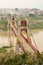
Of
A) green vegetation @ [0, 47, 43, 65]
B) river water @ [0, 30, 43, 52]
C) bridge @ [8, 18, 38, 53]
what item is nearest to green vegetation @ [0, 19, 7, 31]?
river water @ [0, 30, 43, 52]

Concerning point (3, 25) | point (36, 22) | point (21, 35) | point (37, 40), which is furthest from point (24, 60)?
point (36, 22)

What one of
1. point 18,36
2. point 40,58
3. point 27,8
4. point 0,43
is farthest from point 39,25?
point 40,58

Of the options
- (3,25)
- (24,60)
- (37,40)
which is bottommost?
(37,40)

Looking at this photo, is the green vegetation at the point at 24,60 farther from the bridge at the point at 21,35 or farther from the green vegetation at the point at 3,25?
the green vegetation at the point at 3,25

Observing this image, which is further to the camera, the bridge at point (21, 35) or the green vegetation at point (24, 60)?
the bridge at point (21, 35)

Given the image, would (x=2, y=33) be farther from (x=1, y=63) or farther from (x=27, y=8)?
(x=1, y=63)

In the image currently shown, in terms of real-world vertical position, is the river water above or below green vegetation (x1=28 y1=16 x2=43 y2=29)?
below

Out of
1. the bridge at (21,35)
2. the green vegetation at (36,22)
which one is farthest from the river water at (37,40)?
the bridge at (21,35)

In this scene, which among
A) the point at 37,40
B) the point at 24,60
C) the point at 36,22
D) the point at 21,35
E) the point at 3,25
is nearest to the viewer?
the point at 24,60

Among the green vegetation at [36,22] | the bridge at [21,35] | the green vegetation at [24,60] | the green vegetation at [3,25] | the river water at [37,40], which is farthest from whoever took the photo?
the green vegetation at [36,22]

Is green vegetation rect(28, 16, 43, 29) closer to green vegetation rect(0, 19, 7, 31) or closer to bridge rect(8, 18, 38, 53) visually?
green vegetation rect(0, 19, 7, 31)

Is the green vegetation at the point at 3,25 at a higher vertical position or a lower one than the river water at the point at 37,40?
higher

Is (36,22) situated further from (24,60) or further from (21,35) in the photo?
(24,60)
